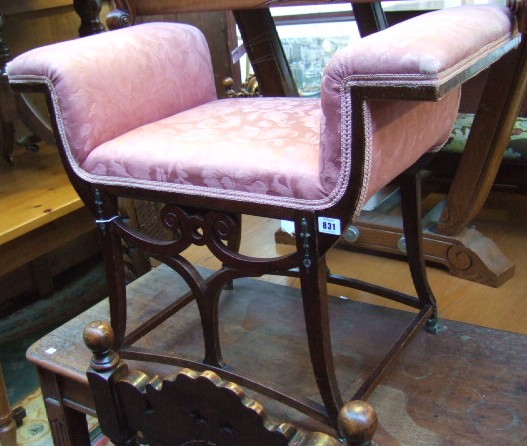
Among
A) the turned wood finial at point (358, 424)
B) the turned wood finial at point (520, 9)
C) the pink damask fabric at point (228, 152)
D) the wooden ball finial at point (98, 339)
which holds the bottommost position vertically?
the wooden ball finial at point (98, 339)

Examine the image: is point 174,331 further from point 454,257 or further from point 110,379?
point 454,257

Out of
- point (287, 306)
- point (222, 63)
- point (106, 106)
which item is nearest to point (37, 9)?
point (222, 63)

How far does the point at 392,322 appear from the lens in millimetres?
1201

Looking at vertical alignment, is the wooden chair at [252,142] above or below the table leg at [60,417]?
above

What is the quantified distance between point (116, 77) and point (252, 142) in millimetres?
263

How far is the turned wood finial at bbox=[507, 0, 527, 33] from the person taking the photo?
912 millimetres

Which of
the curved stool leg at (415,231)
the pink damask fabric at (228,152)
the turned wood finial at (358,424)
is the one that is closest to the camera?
the turned wood finial at (358,424)

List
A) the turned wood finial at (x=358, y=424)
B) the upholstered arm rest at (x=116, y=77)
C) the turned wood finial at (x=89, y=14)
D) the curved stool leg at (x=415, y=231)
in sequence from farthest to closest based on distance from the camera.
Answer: the turned wood finial at (x=89, y=14)
the curved stool leg at (x=415, y=231)
the upholstered arm rest at (x=116, y=77)
the turned wood finial at (x=358, y=424)

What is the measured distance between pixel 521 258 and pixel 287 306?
65cm

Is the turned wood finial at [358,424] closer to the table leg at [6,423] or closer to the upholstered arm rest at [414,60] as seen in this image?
the upholstered arm rest at [414,60]

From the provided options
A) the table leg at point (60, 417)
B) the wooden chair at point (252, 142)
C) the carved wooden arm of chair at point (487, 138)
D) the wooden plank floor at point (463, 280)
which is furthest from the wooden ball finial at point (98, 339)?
the carved wooden arm of chair at point (487, 138)

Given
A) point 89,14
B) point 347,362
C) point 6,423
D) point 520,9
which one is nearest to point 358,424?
point 347,362

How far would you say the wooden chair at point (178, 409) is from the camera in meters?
0.64

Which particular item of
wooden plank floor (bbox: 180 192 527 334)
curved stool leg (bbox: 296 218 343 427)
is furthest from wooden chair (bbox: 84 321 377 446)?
wooden plank floor (bbox: 180 192 527 334)
